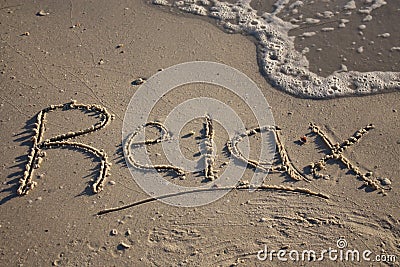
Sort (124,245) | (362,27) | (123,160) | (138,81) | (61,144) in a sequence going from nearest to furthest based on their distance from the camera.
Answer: (124,245) → (123,160) → (61,144) → (138,81) → (362,27)

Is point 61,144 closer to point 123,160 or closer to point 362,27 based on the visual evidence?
point 123,160

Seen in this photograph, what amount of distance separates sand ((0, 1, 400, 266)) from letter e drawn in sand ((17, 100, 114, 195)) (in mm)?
59

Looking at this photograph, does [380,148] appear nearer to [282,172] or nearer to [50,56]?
[282,172]

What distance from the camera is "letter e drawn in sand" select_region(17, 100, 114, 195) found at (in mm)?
4078

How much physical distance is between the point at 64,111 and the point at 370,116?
→ 3.17 metres

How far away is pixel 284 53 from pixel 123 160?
2355 millimetres

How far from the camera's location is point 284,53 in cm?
527

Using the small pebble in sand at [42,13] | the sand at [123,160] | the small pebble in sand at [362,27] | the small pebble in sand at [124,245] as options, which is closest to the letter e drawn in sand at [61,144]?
the sand at [123,160]

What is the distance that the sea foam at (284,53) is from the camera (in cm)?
486

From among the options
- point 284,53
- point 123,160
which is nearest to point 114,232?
point 123,160

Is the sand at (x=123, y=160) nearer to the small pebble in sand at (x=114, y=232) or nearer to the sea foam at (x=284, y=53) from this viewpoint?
the small pebble in sand at (x=114, y=232)

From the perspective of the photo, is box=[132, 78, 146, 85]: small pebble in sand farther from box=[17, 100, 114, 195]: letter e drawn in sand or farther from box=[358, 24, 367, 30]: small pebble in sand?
box=[358, 24, 367, 30]: small pebble in sand

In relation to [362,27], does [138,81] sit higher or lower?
lower

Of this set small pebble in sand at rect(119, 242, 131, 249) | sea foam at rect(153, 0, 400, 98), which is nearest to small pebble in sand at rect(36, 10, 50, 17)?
sea foam at rect(153, 0, 400, 98)
